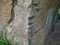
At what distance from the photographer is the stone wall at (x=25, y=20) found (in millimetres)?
2561

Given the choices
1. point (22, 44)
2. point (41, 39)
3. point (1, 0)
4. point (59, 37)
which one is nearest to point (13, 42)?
point (22, 44)

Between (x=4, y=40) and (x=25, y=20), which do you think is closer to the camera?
(x=25, y=20)

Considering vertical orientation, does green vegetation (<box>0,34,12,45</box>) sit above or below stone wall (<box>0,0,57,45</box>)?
below

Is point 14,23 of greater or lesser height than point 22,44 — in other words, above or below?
above

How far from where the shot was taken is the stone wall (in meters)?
2.56

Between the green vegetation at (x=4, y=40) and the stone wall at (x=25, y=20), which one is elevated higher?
the stone wall at (x=25, y=20)

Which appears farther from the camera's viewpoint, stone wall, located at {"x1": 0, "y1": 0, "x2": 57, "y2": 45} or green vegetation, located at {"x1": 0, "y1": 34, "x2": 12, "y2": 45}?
green vegetation, located at {"x1": 0, "y1": 34, "x2": 12, "y2": 45}

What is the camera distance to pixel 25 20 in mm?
2590

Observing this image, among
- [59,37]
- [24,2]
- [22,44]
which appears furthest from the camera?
[59,37]

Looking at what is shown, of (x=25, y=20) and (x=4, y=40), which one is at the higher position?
(x=25, y=20)

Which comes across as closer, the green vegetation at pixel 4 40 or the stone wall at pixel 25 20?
the stone wall at pixel 25 20

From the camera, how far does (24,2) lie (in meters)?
2.54

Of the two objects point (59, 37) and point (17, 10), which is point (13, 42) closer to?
point (17, 10)

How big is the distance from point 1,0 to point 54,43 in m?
1.23
